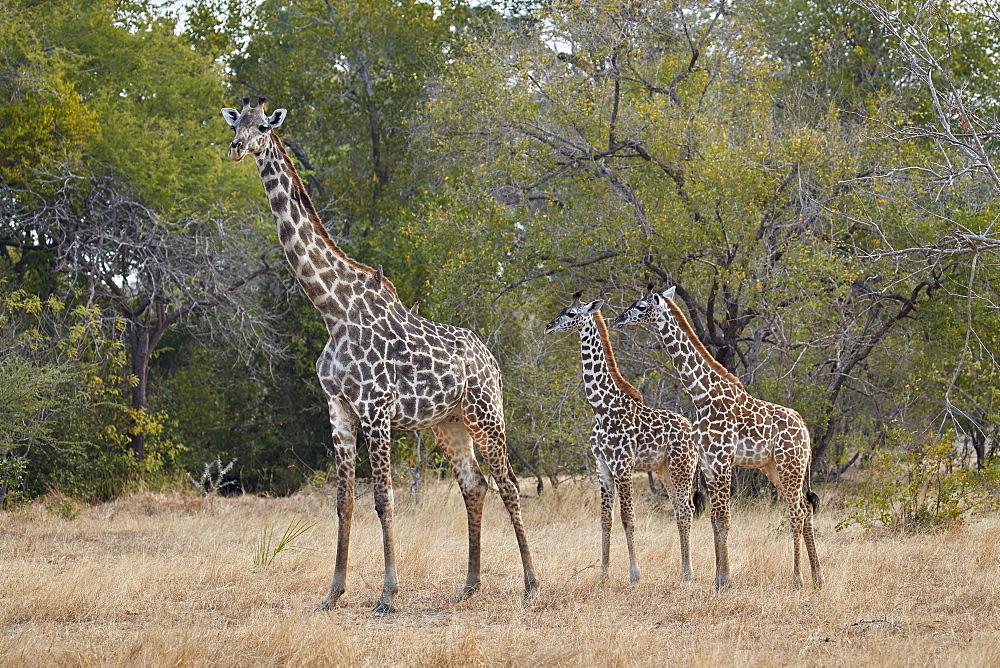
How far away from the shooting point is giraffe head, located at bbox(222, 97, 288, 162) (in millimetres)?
7664

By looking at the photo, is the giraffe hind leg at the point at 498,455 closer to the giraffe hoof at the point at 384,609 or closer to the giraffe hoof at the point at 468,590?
the giraffe hoof at the point at 468,590

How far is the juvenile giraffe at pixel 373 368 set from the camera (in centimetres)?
784

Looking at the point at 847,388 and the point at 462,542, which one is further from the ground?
the point at 847,388

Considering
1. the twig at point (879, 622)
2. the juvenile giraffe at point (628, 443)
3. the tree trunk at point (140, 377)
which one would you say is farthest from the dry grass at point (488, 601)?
the tree trunk at point (140, 377)

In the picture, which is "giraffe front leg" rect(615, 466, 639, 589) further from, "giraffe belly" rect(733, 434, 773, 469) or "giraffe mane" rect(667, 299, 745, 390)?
"giraffe mane" rect(667, 299, 745, 390)

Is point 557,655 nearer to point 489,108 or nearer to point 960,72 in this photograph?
point 489,108

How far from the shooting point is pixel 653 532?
38.6 ft

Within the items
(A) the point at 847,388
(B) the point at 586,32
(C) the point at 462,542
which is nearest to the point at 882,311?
(A) the point at 847,388

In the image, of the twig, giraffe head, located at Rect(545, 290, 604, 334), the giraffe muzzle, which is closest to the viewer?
the twig

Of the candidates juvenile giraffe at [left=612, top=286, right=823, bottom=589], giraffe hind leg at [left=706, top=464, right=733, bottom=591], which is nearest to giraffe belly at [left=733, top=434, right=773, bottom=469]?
juvenile giraffe at [left=612, top=286, right=823, bottom=589]

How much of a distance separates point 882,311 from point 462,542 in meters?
6.59

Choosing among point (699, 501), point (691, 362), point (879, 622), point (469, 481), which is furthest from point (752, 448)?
point (699, 501)

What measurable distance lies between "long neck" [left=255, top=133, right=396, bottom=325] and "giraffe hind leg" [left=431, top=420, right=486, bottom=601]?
4.58 ft

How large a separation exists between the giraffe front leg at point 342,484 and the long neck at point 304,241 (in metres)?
0.75
